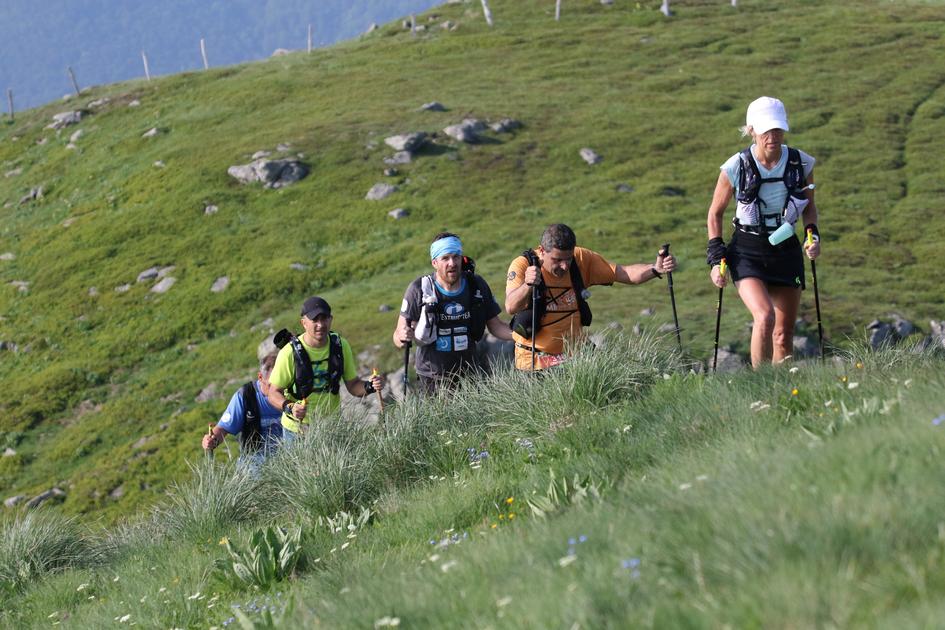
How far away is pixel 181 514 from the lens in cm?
910

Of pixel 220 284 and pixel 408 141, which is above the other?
pixel 408 141

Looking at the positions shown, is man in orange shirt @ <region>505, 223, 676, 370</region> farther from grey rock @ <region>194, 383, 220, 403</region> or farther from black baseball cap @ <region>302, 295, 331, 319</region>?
grey rock @ <region>194, 383, 220, 403</region>

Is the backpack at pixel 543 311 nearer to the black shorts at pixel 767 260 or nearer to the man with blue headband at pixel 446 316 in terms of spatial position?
the man with blue headband at pixel 446 316

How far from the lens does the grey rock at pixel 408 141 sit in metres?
55.9

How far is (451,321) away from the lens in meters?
11.7

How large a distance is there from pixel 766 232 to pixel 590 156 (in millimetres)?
45790

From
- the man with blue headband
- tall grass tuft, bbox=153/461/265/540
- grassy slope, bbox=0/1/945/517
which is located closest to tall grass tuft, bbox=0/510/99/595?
tall grass tuft, bbox=153/461/265/540

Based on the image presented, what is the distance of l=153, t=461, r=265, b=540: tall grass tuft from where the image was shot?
8.82m

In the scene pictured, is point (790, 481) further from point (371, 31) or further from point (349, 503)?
point (371, 31)

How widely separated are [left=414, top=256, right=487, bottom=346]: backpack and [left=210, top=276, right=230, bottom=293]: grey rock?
1314 inches

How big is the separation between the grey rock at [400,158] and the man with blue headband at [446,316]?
43700 millimetres

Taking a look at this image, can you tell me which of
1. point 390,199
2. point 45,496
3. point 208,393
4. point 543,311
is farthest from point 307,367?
point 390,199

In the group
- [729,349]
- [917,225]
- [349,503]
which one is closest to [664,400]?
[349,503]

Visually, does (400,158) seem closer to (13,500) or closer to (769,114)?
(13,500)
